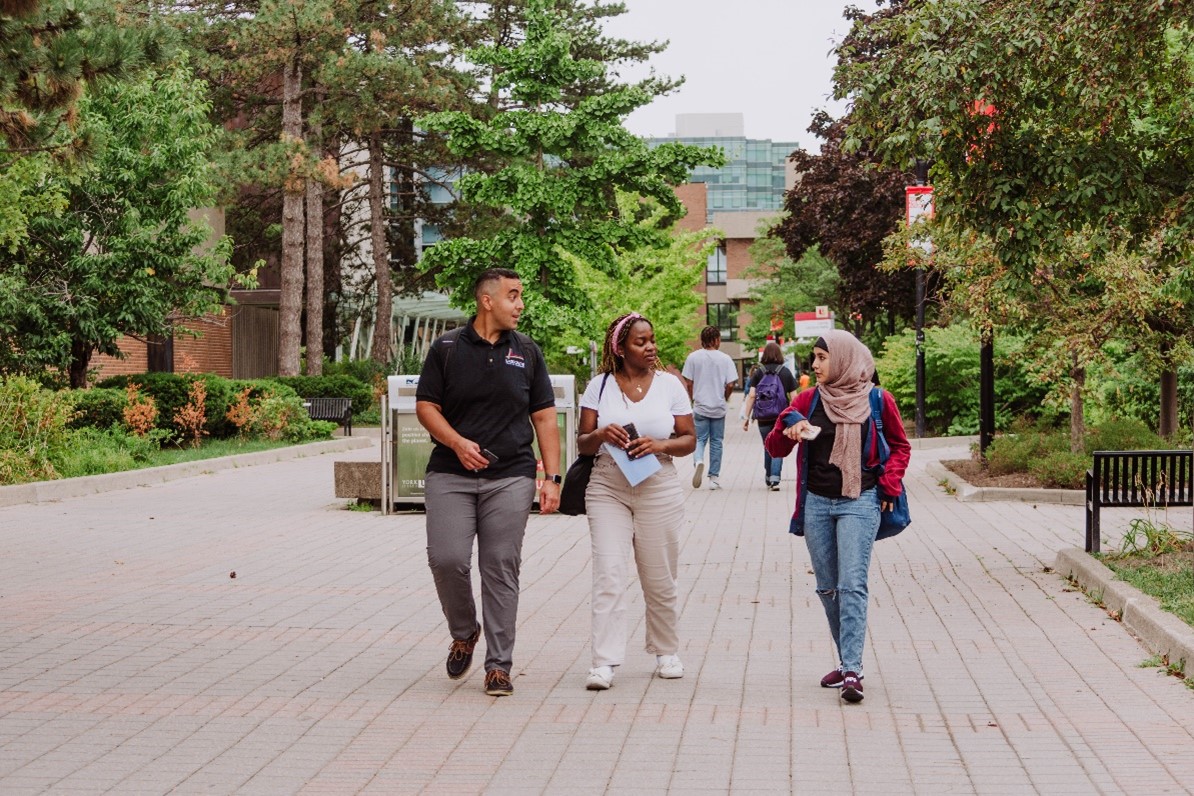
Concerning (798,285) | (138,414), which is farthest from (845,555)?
(798,285)

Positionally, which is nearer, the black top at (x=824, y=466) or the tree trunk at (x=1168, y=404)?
the black top at (x=824, y=466)

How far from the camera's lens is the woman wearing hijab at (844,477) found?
723 cm

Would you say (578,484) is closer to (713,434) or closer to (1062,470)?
(1062,470)

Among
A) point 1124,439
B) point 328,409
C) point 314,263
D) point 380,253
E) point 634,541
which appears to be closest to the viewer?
point 634,541

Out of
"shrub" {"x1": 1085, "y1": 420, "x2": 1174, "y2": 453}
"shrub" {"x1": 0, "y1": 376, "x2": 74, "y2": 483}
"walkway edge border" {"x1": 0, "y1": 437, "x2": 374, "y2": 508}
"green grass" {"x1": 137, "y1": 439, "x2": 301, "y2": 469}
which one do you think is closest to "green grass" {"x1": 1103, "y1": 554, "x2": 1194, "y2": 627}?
"shrub" {"x1": 1085, "y1": 420, "x2": 1174, "y2": 453}

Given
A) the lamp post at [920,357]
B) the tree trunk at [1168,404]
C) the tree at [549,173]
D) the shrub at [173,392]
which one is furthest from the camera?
the tree at [549,173]

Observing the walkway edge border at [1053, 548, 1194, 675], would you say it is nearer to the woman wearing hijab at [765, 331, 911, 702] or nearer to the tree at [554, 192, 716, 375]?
the woman wearing hijab at [765, 331, 911, 702]

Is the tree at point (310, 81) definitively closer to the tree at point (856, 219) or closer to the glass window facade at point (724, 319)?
the tree at point (856, 219)

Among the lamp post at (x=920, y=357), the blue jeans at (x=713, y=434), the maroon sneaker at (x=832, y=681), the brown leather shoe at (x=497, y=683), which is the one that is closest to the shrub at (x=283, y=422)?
the lamp post at (x=920, y=357)

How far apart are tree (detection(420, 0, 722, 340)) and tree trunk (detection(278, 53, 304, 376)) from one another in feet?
17.1

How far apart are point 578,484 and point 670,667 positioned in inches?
38.9

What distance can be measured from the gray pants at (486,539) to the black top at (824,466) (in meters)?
1.29

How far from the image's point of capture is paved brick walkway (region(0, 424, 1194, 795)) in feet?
19.5

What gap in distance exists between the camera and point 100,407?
82.8ft
